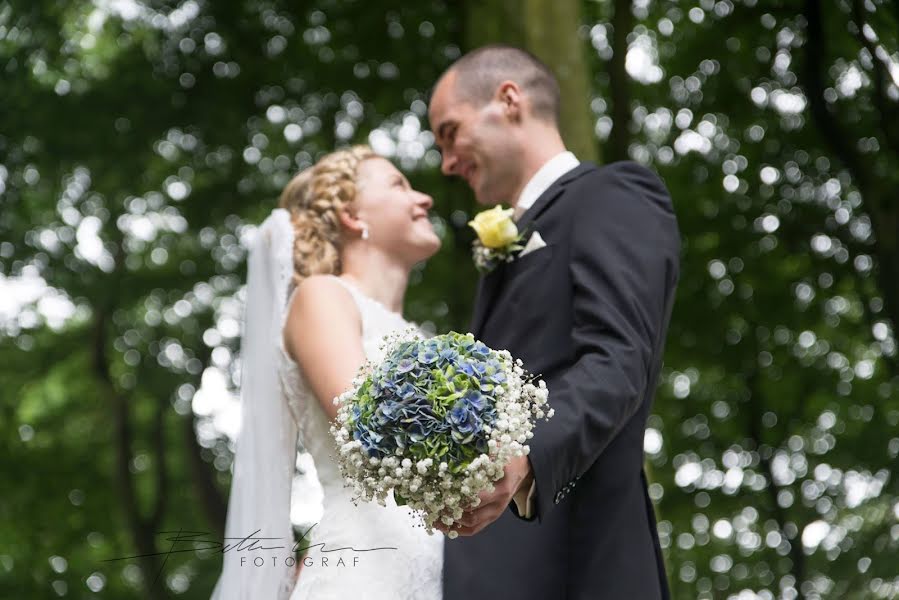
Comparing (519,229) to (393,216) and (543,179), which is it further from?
(393,216)

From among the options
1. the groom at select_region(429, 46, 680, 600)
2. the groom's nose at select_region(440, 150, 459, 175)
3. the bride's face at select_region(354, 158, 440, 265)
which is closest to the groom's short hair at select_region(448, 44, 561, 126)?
the groom's nose at select_region(440, 150, 459, 175)

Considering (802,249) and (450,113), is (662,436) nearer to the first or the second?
(802,249)

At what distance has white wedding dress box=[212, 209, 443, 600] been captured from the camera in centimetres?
386

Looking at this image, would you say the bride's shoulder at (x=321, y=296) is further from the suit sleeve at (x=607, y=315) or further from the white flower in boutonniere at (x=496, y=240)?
the suit sleeve at (x=607, y=315)

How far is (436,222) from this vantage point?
1254cm

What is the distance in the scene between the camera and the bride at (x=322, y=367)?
388cm

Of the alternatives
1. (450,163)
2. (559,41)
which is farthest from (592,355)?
(559,41)

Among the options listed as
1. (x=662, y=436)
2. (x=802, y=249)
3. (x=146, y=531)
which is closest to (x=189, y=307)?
(x=146, y=531)

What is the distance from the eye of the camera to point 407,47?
10641mm

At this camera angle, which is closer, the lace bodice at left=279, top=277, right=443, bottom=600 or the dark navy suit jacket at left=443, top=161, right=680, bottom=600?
the dark navy suit jacket at left=443, top=161, right=680, bottom=600

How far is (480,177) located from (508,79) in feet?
1.33

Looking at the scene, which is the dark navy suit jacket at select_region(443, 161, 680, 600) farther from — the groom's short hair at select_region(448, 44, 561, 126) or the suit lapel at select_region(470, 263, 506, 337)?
the groom's short hair at select_region(448, 44, 561, 126)

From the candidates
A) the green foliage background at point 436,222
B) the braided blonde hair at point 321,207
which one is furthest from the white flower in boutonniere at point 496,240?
the green foliage background at point 436,222

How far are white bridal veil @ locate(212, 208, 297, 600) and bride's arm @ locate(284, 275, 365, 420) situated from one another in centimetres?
18
